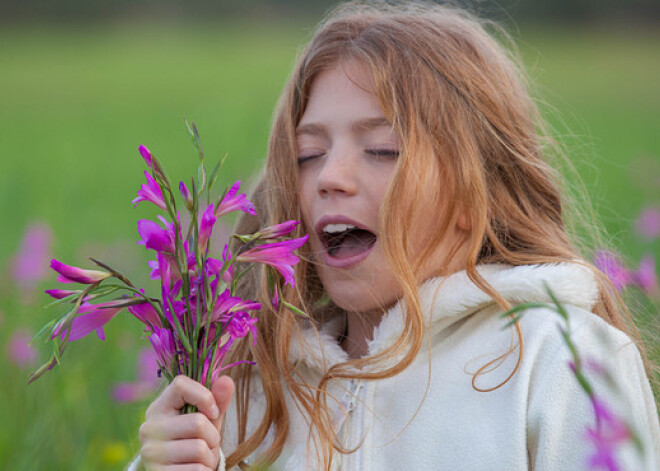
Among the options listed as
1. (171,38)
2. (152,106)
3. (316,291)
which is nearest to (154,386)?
(316,291)

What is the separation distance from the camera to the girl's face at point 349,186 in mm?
1774

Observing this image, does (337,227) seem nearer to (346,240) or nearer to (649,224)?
(346,240)

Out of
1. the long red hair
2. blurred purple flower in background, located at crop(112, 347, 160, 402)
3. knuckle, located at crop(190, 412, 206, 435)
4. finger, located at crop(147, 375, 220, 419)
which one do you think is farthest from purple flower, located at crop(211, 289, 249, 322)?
blurred purple flower in background, located at crop(112, 347, 160, 402)

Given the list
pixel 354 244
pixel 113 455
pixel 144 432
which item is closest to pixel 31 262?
pixel 113 455

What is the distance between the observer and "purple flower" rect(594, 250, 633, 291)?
1.99 m

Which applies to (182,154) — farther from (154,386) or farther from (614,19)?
(614,19)

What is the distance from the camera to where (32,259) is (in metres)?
3.09

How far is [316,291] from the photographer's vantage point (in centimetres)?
210

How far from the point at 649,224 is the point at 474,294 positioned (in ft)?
4.98

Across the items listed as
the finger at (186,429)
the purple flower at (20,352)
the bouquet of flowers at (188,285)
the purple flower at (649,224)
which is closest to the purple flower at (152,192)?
the bouquet of flowers at (188,285)

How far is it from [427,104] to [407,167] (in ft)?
0.62

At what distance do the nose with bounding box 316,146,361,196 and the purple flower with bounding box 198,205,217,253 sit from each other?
0.53 meters

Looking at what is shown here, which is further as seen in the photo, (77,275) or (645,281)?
(645,281)

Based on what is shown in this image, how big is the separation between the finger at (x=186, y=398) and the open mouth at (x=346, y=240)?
0.49m
